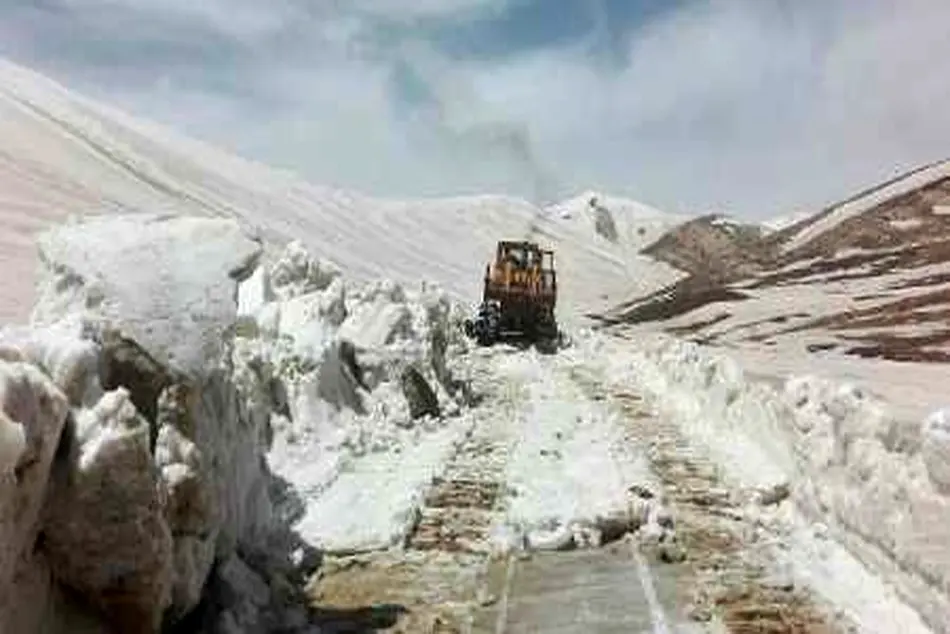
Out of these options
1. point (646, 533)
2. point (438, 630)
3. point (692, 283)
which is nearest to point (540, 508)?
point (646, 533)

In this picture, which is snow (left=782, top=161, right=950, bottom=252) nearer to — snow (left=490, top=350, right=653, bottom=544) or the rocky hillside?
the rocky hillside

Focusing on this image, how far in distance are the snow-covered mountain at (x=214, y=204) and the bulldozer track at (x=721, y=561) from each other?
12.3m

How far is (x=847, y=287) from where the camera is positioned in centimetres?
5981

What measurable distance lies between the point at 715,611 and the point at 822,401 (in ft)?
14.5

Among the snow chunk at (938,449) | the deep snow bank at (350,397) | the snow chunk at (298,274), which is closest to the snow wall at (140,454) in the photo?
the deep snow bank at (350,397)

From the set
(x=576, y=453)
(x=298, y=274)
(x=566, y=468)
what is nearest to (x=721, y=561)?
(x=566, y=468)

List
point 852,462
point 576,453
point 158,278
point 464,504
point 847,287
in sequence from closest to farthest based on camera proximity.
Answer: point 158,278, point 852,462, point 464,504, point 576,453, point 847,287

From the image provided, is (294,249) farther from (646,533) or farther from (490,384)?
(646,533)

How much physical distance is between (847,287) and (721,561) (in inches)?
2051

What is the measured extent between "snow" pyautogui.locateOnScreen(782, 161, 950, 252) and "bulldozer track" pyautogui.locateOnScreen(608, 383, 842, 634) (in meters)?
74.2

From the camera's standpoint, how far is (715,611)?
27.6 feet

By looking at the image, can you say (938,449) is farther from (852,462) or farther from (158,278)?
(158,278)

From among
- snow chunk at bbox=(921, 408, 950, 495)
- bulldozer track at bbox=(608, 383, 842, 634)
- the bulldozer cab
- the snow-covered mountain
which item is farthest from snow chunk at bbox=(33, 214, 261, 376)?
the bulldozer cab

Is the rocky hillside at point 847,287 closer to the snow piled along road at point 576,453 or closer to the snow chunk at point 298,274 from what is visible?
the snow piled along road at point 576,453
